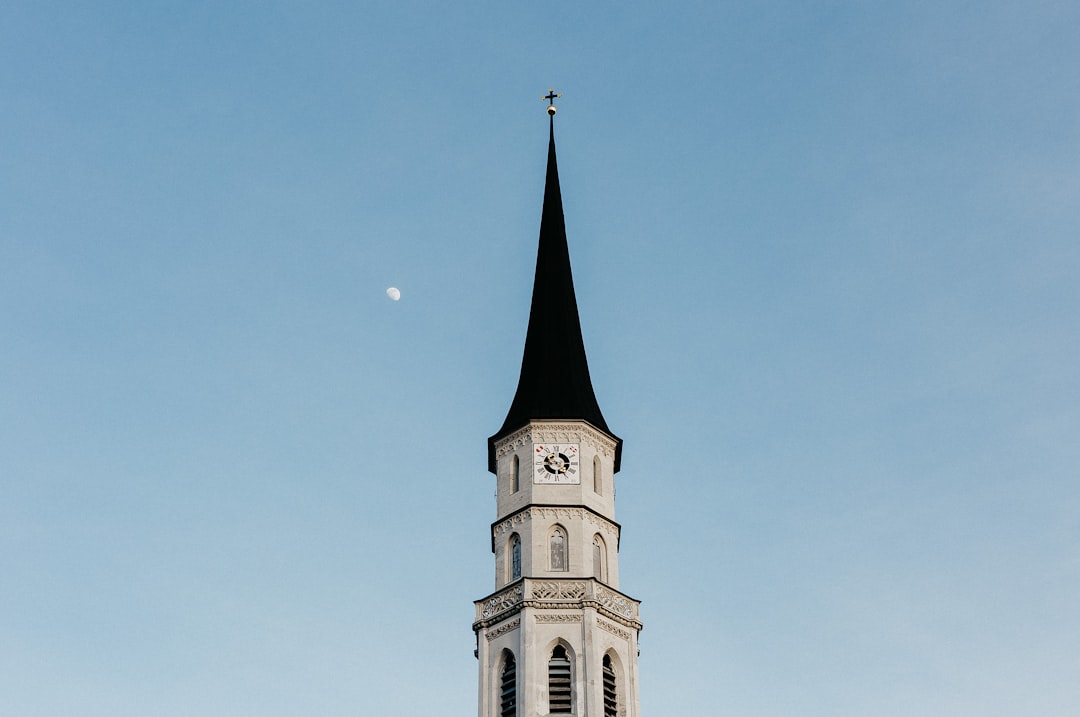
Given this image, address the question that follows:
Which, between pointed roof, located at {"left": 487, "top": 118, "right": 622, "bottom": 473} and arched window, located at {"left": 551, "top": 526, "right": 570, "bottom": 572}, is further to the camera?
pointed roof, located at {"left": 487, "top": 118, "right": 622, "bottom": 473}

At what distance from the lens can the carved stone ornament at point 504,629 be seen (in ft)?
206

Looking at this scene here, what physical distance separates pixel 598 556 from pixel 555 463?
153 inches

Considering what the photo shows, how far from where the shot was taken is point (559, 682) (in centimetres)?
6144

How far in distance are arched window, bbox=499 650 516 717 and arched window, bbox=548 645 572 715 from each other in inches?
48.8

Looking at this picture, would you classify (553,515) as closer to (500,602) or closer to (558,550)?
(558,550)

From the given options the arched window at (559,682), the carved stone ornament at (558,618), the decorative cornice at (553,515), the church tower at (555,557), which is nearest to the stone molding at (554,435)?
the church tower at (555,557)

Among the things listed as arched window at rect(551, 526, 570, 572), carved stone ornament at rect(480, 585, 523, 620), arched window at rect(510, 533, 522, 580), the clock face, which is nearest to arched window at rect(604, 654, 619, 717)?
arched window at rect(551, 526, 570, 572)

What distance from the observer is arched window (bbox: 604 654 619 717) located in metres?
61.8

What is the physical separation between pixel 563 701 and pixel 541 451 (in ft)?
33.5

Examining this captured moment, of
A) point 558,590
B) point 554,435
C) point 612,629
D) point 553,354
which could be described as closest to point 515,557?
point 558,590

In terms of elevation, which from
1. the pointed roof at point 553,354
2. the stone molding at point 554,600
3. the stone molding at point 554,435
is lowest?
the stone molding at point 554,600

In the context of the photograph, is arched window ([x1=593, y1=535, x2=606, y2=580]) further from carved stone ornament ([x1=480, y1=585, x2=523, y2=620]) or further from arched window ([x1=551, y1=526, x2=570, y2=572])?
carved stone ornament ([x1=480, y1=585, x2=523, y2=620])

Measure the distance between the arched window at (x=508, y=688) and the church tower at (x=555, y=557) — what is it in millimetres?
43

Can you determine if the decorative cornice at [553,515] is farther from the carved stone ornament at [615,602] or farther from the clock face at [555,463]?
the carved stone ornament at [615,602]
